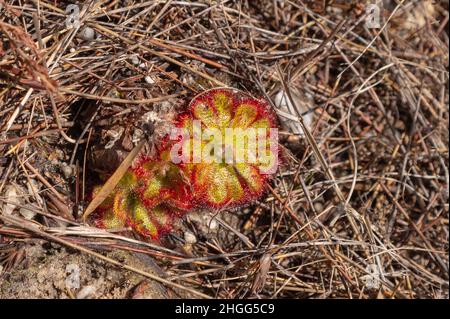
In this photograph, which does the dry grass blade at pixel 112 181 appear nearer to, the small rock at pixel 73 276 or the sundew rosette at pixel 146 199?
the sundew rosette at pixel 146 199

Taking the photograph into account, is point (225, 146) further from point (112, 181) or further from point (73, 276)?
point (73, 276)

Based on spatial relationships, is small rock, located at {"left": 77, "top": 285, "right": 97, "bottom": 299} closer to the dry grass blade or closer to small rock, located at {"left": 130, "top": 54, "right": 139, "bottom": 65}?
the dry grass blade

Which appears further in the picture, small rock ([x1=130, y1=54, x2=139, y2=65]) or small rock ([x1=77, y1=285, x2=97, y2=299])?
small rock ([x1=130, y1=54, x2=139, y2=65])

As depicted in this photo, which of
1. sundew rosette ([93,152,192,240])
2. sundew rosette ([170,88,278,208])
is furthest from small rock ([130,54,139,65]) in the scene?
sundew rosette ([93,152,192,240])

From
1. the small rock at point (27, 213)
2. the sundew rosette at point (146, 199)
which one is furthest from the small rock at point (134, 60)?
the small rock at point (27, 213)

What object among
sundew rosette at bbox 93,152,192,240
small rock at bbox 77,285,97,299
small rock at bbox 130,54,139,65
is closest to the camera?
small rock at bbox 77,285,97,299

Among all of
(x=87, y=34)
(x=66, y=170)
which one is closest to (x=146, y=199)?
(x=66, y=170)

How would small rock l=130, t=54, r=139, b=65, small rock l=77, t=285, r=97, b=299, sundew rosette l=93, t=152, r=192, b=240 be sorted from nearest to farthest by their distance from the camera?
1. small rock l=77, t=285, r=97, b=299
2. sundew rosette l=93, t=152, r=192, b=240
3. small rock l=130, t=54, r=139, b=65
